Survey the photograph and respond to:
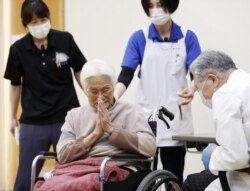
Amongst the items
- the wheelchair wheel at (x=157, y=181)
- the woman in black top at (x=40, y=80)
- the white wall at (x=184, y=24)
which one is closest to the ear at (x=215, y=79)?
the wheelchair wheel at (x=157, y=181)

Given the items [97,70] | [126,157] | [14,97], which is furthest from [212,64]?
[14,97]

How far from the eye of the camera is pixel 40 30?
9.32 ft

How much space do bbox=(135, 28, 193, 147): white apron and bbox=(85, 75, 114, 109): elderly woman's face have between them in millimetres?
408

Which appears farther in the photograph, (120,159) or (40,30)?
(40,30)

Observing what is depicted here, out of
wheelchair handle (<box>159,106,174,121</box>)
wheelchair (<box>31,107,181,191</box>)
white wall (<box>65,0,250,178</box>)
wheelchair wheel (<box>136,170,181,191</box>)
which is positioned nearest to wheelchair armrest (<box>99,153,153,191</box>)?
wheelchair (<box>31,107,181,191</box>)

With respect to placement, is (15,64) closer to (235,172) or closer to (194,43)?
(194,43)

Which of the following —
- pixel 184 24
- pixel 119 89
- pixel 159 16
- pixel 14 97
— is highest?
pixel 159 16

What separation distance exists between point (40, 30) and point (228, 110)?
5.02 feet

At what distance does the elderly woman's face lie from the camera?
7.63 feet

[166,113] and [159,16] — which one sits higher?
[159,16]

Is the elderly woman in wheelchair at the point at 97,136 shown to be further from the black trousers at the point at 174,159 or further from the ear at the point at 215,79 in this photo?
the ear at the point at 215,79

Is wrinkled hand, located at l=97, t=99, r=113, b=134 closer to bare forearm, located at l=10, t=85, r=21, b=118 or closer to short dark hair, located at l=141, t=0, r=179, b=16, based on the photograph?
short dark hair, located at l=141, t=0, r=179, b=16

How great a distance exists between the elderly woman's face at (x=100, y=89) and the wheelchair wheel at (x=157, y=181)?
44 cm

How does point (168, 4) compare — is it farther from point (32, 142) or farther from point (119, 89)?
point (32, 142)
